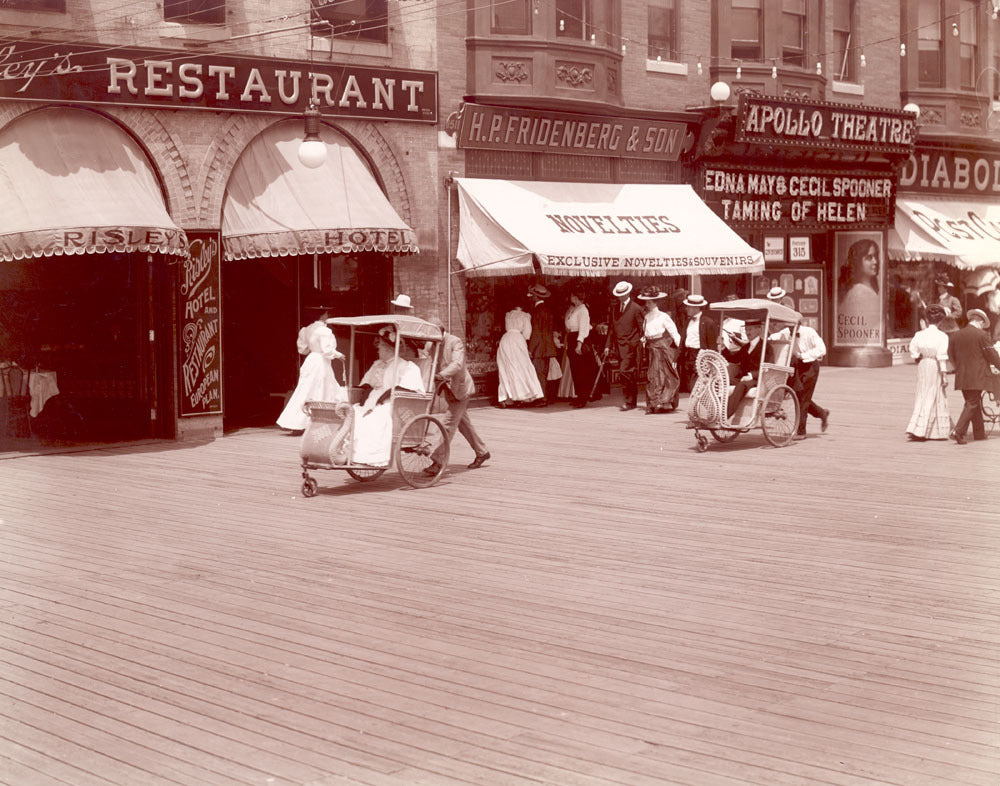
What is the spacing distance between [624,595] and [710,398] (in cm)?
760

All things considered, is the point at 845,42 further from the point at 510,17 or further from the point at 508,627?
the point at 508,627

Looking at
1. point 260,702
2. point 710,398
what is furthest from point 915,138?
point 260,702

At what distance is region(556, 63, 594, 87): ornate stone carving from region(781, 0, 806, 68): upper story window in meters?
5.41

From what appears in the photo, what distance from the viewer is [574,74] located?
73.9ft

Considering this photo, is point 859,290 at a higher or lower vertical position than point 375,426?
higher

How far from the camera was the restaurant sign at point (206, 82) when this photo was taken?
17.0m

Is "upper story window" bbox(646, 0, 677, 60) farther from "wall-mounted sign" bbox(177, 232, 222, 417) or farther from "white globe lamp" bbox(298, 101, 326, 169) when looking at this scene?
"wall-mounted sign" bbox(177, 232, 222, 417)

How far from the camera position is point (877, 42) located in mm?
29000

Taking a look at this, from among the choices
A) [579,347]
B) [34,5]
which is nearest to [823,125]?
[579,347]

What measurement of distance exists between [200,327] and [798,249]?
14.2 metres

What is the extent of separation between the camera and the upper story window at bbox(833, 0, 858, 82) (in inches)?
1112

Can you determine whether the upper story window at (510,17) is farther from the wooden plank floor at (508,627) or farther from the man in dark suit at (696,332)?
the wooden plank floor at (508,627)

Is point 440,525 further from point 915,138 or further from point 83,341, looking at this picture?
point 915,138

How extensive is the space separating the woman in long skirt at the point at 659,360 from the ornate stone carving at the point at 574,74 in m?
→ 3.65
